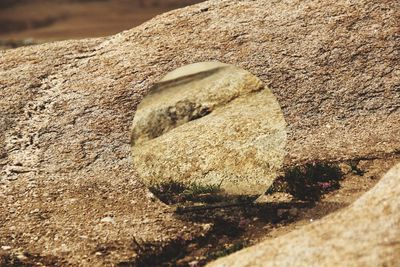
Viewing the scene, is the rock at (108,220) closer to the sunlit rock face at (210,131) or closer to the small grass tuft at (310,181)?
the sunlit rock face at (210,131)

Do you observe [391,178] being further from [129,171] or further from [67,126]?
[67,126]

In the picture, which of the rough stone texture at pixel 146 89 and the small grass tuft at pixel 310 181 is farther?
the rough stone texture at pixel 146 89

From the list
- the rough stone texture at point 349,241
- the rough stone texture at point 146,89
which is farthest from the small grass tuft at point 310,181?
the rough stone texture at point 349,241

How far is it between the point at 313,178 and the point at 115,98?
22.9 feet

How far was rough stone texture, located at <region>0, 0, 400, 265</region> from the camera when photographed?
13.1 meters

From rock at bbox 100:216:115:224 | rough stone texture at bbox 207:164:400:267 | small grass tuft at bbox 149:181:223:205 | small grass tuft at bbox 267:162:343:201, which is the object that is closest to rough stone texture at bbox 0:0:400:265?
rock at bbox 100:216:115:224

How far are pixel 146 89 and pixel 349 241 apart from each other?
10.6m

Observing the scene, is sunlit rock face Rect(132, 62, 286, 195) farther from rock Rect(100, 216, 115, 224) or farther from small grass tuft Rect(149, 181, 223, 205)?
rock Rect(100, 216, 115, 224)

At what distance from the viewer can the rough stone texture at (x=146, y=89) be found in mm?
13109

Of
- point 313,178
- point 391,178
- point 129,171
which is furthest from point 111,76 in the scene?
point 391,178

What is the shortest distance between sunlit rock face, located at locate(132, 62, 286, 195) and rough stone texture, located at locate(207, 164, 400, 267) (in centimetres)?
320

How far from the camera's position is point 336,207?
11375 mm

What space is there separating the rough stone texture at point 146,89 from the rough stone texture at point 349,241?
11.0 feet

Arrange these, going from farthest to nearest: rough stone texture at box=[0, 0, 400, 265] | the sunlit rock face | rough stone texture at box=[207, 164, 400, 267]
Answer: rough stone texture at box=[0, 0, 400, 265], the sunlit rock face, rough stone texture at box=[207, 164, 400, 267]
